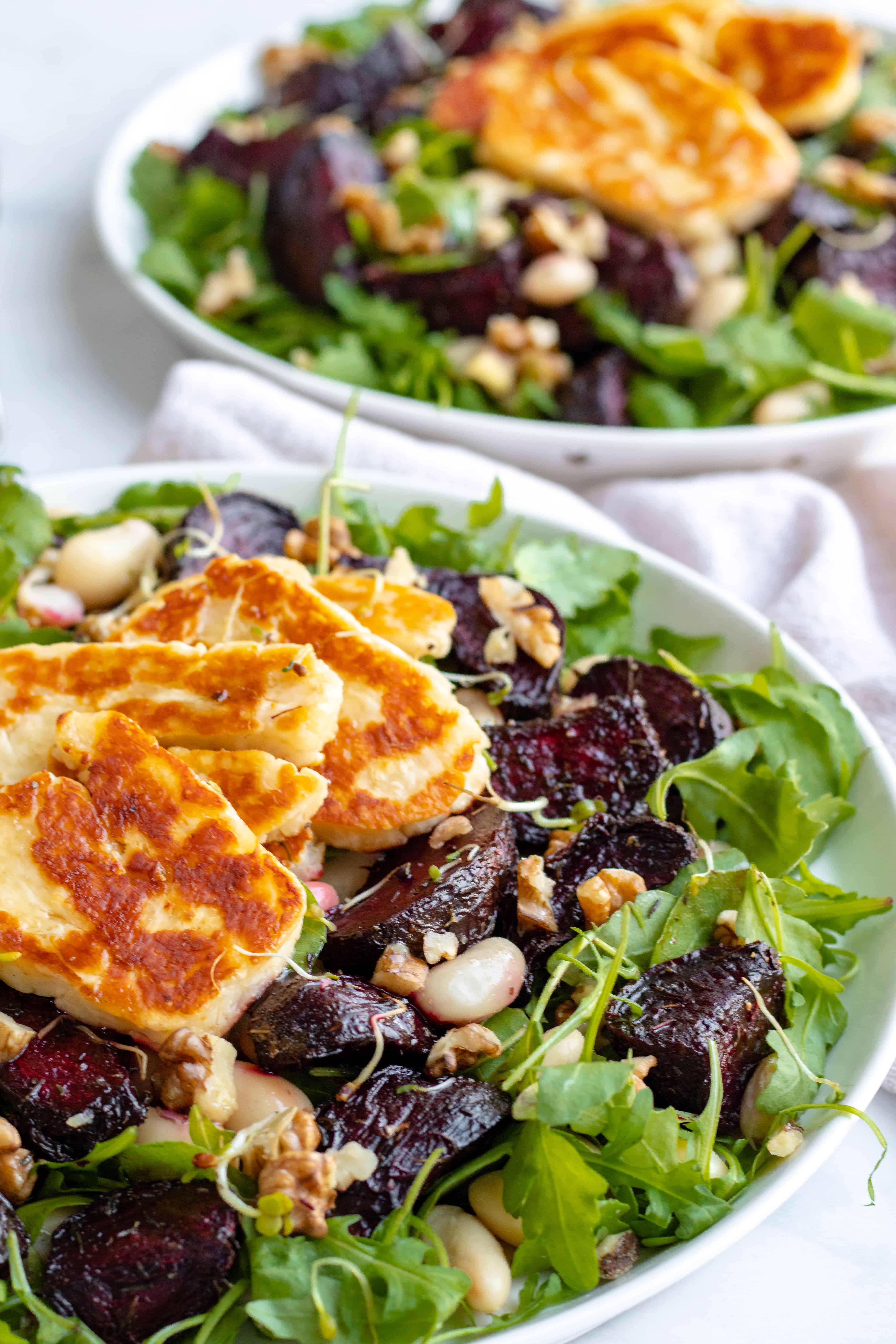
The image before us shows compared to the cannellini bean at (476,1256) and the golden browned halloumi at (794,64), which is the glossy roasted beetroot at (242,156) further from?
the cannellini bean at (476,1256)

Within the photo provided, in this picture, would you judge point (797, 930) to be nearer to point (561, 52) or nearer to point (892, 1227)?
point (892, 1227)

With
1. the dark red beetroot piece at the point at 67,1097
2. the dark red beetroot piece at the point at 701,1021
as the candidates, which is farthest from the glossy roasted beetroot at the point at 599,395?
the dark red beetroot piece at the point at 67,1097

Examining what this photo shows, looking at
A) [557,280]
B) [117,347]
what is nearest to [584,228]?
[557,280]

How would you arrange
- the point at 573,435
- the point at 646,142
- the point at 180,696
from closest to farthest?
the point at 180,696 < the point at 573,435 < the point at 646,142

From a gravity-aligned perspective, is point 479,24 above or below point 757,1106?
above

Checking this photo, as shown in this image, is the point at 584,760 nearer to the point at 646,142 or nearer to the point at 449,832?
the point at 449,832
